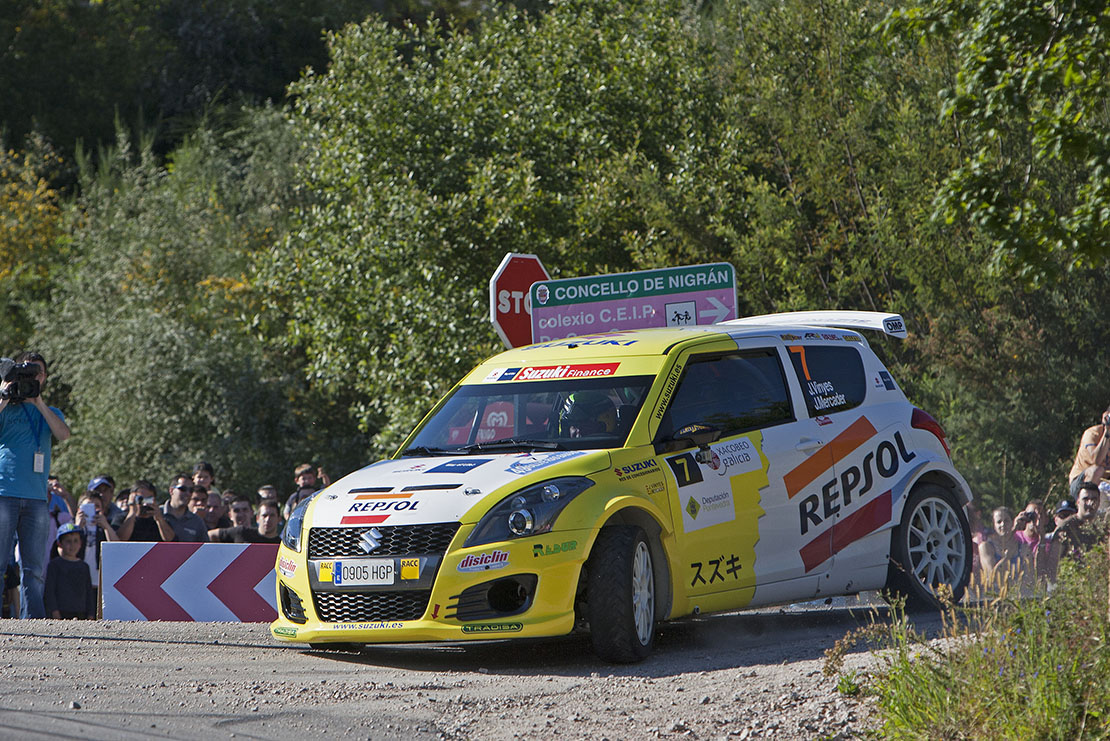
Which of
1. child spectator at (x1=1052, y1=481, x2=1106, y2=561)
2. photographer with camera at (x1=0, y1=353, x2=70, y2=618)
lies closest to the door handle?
child spectator at (x1=1052, y1=481, x2=1106, y2=561)

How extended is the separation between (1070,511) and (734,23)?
13.7 m

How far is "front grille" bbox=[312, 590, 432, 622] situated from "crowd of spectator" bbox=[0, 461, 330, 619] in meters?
5.07

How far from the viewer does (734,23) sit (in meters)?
24.5

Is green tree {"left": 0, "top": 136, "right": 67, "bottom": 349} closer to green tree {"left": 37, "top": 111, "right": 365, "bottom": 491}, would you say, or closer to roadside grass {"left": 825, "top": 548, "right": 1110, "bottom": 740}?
green tree {"left": 37, "top": 111, "right": 365, "bottom": 491}

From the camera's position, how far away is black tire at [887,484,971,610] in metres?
9.93

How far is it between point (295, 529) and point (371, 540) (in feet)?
2.44

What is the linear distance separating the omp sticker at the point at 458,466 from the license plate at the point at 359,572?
0.72m

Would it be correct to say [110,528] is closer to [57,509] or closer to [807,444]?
[57,509]

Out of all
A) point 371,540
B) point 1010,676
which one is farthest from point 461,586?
point 1010,676

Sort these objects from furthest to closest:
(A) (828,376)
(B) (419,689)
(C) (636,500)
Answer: (A) (828,376) → (C) (636,500) → (B) (419,689)

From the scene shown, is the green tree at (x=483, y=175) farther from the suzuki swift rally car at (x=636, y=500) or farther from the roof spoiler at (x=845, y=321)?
the suzuki swift rally car at (x=636, y=500)

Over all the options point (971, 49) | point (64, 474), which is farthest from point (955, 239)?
point (64, 474)

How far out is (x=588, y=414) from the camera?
8867mm

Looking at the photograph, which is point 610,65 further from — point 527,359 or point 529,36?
point 527,359
